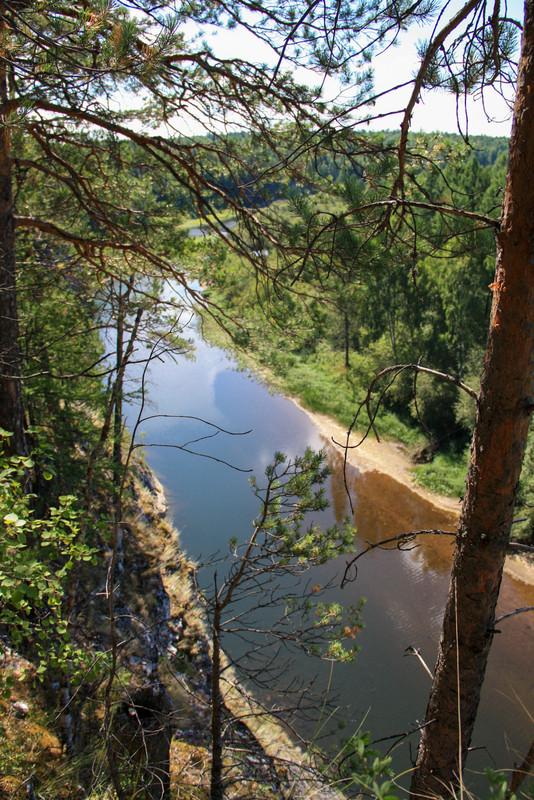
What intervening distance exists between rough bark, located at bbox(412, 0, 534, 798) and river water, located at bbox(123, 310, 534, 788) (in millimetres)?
1848

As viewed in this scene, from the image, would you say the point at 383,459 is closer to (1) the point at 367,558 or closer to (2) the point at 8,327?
(1) the point at 367,558

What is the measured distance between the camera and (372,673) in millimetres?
8578

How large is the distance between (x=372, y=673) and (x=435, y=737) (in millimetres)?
6989

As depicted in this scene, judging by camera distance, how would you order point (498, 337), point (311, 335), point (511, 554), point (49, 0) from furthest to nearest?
point (511, 554) < point (311, 335) < point (49, 0) < point (498, 337)

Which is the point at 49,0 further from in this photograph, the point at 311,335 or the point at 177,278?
the point at 311,335

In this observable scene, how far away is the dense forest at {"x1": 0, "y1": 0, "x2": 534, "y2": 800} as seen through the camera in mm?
2127

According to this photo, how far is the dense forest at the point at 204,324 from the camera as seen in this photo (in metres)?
2.13

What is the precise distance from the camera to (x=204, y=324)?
595 cm

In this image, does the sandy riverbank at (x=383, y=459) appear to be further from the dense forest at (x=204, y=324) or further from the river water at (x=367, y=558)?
the dense forest at (x=204, y=324)

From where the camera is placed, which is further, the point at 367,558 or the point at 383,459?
the point at 383,459

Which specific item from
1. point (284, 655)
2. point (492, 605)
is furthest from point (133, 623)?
point (492, 605)

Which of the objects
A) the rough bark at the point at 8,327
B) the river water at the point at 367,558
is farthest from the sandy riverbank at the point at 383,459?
the rough bark at the point at 8,327

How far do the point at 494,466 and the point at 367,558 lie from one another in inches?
407

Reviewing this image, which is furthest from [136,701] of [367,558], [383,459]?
[383,459]
